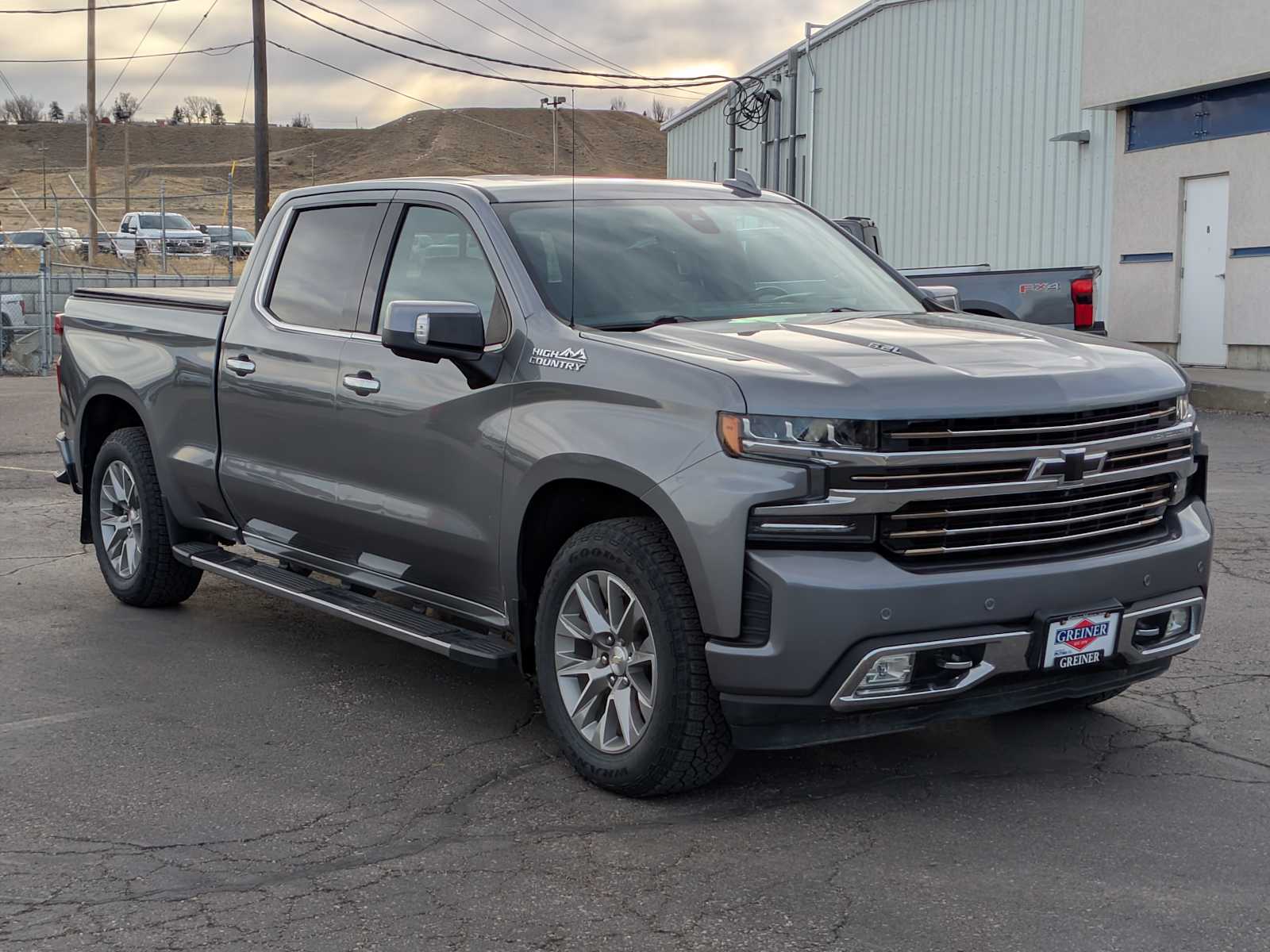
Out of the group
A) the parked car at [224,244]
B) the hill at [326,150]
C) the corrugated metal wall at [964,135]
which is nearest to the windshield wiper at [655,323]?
the corrugated metal wall at [964,135]

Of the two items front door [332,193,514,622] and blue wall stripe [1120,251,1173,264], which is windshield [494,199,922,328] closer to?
front door [332,193,514,622]

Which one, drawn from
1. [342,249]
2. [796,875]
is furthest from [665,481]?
[342,249]

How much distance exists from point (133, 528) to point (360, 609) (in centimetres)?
224

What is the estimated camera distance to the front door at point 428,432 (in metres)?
5.11

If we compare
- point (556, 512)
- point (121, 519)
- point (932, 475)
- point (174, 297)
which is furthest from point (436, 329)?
point (121, 519)

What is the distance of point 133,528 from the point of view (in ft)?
24.4

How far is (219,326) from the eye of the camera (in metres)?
6.64

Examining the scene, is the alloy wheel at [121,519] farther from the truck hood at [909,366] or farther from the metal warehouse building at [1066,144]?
the metal warehouse building at [1066,144]

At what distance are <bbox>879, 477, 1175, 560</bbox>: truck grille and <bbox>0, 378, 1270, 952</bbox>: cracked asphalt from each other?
80 cm

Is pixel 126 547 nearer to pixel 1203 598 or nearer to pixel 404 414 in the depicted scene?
pixel 404 414

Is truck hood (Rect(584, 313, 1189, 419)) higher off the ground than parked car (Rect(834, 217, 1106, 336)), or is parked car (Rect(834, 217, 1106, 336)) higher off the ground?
parked car (Rect(834, 217, 1106, 336))

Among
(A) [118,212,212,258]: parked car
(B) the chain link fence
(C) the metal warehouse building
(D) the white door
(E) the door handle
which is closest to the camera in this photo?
(E) the door handle

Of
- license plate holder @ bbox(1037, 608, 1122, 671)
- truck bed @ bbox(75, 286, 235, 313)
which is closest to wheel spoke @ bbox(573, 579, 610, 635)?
license plate holder @ bbox(1037, 608, 1122, 671)

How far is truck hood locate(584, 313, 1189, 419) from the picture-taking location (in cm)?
419
